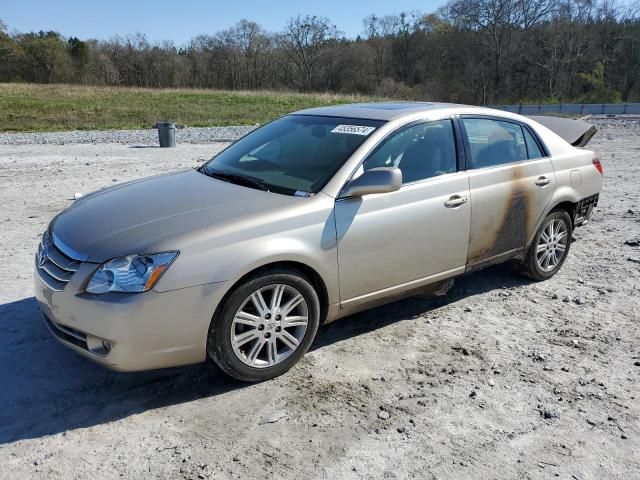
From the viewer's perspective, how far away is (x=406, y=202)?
3924 millimetres

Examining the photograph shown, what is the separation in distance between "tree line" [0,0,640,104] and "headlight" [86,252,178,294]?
51232 millimetres

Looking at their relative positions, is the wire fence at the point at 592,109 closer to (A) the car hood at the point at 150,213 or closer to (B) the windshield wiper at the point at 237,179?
(B) the windshield wiper at the point at 237,179

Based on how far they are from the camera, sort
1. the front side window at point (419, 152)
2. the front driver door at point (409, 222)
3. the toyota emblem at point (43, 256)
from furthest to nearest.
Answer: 1. the front side window at point (419, 152)
2. the front driver door at point (409, 222)
3. the toyota emblem at point (43, 256)

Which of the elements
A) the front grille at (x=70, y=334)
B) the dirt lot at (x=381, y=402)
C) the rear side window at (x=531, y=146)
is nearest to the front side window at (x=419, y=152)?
the rear side window at (x=531, y=146)

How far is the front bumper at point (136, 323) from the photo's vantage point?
2932 millimetres

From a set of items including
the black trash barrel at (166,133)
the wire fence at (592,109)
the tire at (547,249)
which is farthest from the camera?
the wire fence at (592,109)

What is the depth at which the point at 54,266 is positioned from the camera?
3.30m

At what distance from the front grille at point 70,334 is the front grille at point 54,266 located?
0.24m

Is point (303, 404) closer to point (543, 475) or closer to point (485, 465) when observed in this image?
point (485, 465)

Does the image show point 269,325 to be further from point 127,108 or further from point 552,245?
point 127,108

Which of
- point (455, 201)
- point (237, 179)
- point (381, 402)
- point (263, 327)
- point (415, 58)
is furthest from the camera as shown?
point (415, 58)

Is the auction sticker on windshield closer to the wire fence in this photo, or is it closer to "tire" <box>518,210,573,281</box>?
"tire" <box>518,210,573,281</box>

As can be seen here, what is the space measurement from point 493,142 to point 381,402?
2585 millimetres

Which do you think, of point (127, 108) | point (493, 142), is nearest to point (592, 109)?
point (127, 108)
